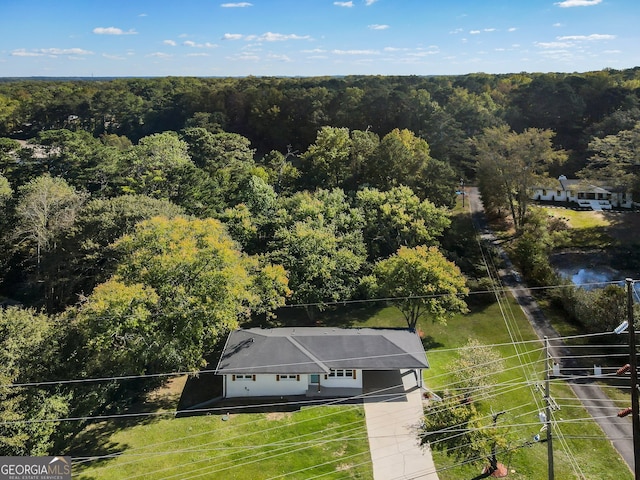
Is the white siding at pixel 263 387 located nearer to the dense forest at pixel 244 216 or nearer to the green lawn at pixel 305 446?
the green lawn at pixel 305 446

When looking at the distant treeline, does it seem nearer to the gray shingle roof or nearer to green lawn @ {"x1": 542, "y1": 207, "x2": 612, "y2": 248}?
green lawn @ {"x1": 542, "y1": 207, "x2": 612, "y2": 248}

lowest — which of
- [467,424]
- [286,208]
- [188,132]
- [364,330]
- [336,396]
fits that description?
[336,396]

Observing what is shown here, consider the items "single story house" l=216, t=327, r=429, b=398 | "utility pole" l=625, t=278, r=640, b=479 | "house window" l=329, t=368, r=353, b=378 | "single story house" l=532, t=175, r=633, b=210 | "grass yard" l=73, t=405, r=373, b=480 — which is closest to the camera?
"utility pole" l=625, t=278, r=640, b=479

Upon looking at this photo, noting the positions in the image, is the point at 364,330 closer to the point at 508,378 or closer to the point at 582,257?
the point at 508,378

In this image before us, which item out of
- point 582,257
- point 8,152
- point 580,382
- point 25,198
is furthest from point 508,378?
point 8,152

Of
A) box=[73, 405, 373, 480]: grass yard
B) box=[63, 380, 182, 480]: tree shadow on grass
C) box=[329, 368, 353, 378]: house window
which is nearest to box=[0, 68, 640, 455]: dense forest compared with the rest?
box=[63, 380, 182, 480]: tree shadow on grass

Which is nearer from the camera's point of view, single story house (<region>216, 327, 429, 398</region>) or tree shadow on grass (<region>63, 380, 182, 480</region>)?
tree shadow on grass (<region>63, 380, 182, 480</region>)

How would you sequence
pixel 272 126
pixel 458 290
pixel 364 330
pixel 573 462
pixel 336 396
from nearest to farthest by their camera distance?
1. pixel 573 462
2. pixel 336 396
3. pixel 364 330
4. pixel 458 290
5. pixel 272 126
